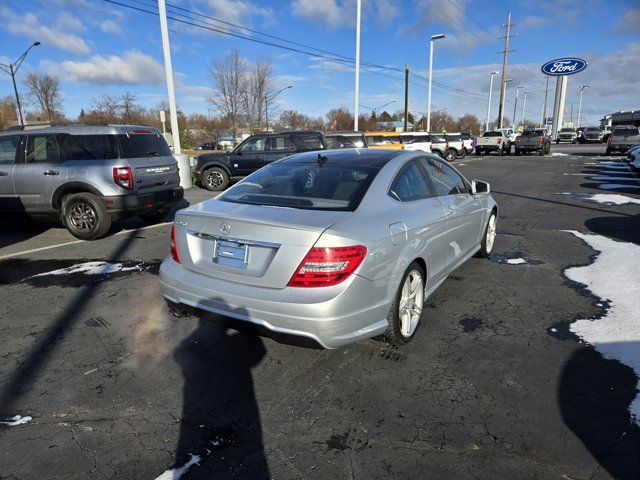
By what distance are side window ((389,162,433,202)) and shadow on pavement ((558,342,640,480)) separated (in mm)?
1773

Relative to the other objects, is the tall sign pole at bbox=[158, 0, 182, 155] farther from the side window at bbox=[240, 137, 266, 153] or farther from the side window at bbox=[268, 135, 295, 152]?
the side window at bbox=[268, 135, 295, 152]

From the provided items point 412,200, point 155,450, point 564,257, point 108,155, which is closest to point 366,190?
point 412,200

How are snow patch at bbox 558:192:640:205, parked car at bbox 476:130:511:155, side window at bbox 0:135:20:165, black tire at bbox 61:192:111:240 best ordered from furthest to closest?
parked car at bbox 476:130:511:155
snow patch at bbox 558:192:640:205
side window at bbox 0:135:20:165
black tire at bbox 61:192:111:240

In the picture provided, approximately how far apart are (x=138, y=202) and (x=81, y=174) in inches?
37.2

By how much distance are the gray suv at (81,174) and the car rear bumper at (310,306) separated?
4545 mm

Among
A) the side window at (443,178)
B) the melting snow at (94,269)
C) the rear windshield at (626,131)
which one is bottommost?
the melting snow at (94,269)

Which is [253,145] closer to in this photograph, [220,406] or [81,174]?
[81,174]

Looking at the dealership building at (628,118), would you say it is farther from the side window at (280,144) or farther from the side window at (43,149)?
the side window at (43,149)

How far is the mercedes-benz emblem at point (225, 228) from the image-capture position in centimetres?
307

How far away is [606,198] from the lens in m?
11.3

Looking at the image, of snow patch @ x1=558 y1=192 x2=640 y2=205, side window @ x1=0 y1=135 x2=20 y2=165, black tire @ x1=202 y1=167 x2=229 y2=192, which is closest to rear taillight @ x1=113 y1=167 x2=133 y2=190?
side window @ x1=0 y1=135 x2=20 y2=165

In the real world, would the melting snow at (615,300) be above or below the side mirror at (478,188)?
below

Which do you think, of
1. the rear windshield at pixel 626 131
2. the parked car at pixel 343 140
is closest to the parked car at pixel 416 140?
the parked car at pixel 343 140

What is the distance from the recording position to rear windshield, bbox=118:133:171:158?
7.02 meters
